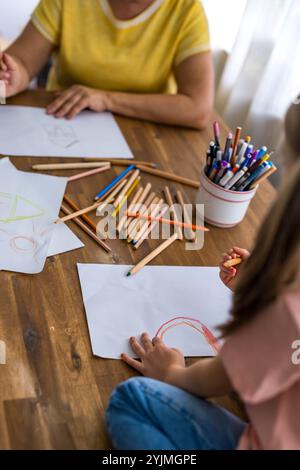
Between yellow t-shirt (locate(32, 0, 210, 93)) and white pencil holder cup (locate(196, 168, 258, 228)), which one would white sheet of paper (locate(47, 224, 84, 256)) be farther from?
yellow t-shirt (locate(32, 0, 210, 93))

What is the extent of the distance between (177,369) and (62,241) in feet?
1.03

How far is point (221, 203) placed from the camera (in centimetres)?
102

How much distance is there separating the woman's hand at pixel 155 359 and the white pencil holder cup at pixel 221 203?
0.34 meters

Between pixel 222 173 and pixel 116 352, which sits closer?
pixel 116 352

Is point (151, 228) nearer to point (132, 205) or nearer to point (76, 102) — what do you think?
point (132, 205)

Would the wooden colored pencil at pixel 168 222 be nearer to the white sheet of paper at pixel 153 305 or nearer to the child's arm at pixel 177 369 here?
the white sheet of paper at pixel 153 305

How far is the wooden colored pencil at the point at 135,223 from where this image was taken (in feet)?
3.12

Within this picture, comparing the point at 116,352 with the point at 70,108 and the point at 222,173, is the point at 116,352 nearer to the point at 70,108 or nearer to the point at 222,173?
the point at 222,173

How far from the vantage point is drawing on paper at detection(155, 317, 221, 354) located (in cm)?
80

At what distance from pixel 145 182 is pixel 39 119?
31 cm

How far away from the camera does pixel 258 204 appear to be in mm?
1151

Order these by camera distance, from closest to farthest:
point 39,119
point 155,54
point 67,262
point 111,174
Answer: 1. point 67,262
2. point 111,174
3. point 39,119
4. point 155,54

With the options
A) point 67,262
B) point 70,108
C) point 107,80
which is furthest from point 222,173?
point 107,80

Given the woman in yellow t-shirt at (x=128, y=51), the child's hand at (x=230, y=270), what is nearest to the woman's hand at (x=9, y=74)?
the woman in yellow t-shirt at (x=128, y=51)
